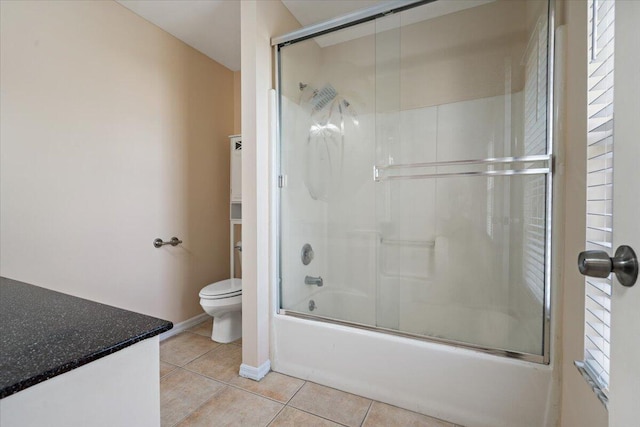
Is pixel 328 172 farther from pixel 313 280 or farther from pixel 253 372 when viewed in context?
pixel 253 372

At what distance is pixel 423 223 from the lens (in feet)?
7.11

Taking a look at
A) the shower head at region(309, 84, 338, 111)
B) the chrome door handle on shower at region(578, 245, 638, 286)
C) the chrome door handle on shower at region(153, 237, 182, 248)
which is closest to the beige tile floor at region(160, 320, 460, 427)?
the chrome door handle on shower at region(153, 237, 182, 248)

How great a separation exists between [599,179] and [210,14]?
8.45 feet

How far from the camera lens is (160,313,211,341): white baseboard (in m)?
2.40

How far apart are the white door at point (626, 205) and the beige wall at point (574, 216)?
2.40 feet

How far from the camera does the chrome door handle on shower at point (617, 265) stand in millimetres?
483

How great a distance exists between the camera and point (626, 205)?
20.4 inches

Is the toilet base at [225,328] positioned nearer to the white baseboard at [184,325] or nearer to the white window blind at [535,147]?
the white baseboard at [184,325]

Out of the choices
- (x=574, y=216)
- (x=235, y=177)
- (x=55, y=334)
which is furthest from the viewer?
(x=235, y=177)

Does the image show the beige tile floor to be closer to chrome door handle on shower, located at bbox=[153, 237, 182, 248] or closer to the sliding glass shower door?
the sliding glass shower door

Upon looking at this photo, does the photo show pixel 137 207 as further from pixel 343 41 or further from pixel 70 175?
pixel 343 41

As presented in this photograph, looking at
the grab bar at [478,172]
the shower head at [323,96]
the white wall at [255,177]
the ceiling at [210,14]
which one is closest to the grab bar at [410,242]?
the grab bar at [478,172]

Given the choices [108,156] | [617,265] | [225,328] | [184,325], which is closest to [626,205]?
[617,265]

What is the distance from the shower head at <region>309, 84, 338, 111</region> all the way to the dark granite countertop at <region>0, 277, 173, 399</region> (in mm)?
1885
